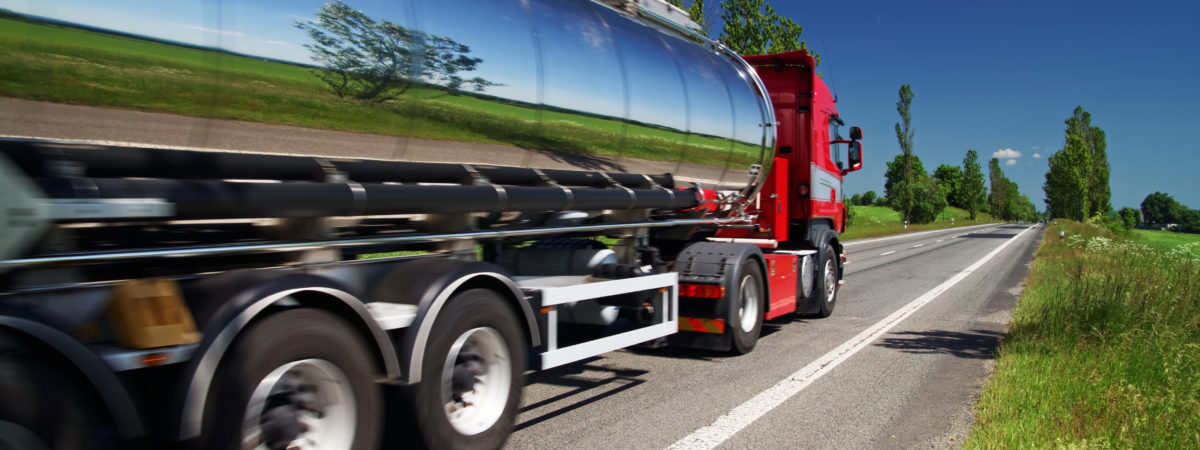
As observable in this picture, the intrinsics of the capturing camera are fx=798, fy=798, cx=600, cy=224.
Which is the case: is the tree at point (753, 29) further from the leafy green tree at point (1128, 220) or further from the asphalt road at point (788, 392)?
the leafy green tree at point (1128, 220)

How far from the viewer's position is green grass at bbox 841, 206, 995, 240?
4339 centimetres

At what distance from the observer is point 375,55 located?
3.76 m

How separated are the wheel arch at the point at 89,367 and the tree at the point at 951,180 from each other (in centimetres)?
15927

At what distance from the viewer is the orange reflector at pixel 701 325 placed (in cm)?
723

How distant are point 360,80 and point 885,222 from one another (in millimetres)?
79814

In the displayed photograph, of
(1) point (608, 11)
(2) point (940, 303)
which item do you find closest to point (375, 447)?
(1) point (608, 11)

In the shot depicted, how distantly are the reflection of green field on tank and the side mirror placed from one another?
7.21 m

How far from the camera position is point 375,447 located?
12.0 feet

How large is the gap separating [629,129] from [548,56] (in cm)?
114

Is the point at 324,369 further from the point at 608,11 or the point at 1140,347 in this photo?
the point at 1140,347

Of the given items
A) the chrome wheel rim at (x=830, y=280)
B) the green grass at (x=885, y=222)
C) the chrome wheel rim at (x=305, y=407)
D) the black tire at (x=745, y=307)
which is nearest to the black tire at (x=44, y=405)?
the chrome wheel rim at (x=305, y=407)

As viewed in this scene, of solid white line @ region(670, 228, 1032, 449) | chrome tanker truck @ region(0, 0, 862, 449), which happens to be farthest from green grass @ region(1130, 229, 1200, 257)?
chrome tanker truck @ region(0, 0, 862, 449)

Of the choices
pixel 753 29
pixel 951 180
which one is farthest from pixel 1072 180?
pixel 951 180

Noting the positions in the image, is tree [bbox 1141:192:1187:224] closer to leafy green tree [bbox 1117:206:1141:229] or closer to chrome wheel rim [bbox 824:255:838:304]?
leafy green tree [bbox 1117:206:1141:229]
